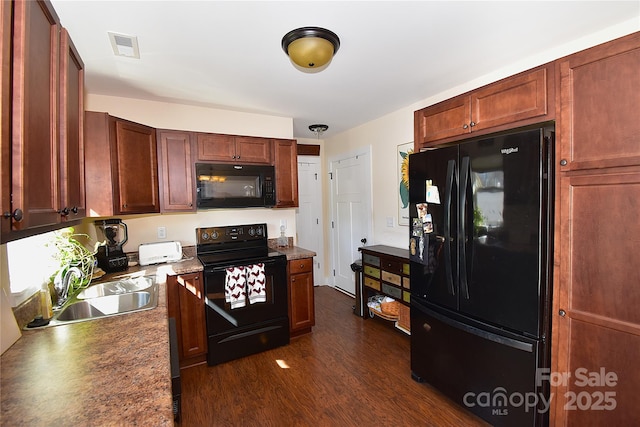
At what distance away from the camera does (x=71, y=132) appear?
1241mm

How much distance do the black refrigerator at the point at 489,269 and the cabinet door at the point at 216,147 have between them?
180 cm

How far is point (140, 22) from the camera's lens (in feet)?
5.08

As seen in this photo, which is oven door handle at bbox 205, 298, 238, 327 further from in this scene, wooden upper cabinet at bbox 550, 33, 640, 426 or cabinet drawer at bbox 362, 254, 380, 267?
wooden upper cabinet at bbox 550, 33, 640, 426

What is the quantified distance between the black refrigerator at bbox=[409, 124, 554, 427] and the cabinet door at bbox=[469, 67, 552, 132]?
5.0 inches

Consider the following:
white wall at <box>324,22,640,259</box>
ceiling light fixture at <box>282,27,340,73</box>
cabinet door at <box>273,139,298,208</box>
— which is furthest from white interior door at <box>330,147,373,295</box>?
ceiling light fixture at <box>282,27,340,73</box>

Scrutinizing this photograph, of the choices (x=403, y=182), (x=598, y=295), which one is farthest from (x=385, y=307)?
(x=598, y=295)

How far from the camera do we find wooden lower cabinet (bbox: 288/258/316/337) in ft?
9.53

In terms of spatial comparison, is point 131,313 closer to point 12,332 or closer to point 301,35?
point 12,332

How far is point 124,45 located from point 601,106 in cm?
261

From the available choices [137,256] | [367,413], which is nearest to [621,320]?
[367,413]

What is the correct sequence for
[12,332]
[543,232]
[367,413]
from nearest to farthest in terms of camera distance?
[12,332] < [543,232] < [367,413]

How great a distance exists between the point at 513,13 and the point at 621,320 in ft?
5.28

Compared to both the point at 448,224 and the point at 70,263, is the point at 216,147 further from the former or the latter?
the point at 448,224

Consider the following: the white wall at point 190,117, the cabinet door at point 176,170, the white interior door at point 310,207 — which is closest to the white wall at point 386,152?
the white interior door at point 310,207
